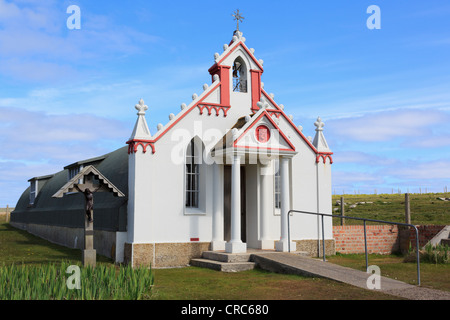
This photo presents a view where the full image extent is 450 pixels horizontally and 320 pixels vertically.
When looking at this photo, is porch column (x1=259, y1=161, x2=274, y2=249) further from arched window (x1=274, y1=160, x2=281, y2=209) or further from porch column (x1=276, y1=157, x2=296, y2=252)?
porch column (x1=276, y1=157, x2=296, y2=252)

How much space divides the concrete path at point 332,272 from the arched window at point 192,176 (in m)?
3.01

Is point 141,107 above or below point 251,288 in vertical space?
above

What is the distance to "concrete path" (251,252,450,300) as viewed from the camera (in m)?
9.27

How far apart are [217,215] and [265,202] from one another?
186cm

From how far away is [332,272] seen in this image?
37.1ft

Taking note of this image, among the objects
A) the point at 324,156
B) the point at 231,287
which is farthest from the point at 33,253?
the point at 324,156

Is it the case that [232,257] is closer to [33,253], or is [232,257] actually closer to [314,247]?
[314,247]

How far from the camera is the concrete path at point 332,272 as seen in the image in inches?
365

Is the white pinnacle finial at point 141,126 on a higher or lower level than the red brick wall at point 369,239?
higher

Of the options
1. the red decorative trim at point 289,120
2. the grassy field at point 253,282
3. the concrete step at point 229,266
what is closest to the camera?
the grassy field at point 253,282

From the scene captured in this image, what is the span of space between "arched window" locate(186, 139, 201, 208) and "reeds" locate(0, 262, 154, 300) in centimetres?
618

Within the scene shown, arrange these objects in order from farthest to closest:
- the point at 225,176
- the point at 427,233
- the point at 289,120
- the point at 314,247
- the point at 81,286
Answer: the point at 427,233 < the point at 289,120 < the point at 314,247 < the point at 225,176 < the point at 81,286

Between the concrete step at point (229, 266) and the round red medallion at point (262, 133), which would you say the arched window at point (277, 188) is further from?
the concrete step at point (229, 266)

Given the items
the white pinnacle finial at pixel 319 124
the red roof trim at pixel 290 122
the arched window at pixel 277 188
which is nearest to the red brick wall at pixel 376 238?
the arched window at pixel 277 188
